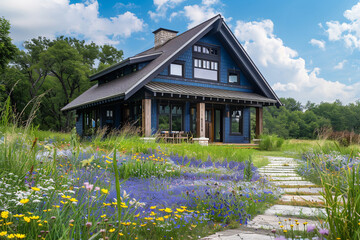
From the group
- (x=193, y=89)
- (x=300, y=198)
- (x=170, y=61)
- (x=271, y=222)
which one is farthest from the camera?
(x=193, y=89)

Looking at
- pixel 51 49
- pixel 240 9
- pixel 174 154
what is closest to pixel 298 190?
pixel 174 154

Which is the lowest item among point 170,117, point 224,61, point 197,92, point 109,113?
point 170,117

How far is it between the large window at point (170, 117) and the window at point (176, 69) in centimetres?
173

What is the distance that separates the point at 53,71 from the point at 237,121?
19.8m

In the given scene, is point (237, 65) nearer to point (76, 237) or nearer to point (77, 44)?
point (76, 237)

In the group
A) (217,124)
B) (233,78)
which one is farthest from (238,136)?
(233,78)

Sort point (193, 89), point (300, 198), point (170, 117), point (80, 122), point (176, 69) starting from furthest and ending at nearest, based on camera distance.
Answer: point (80, 122) → point (176, 69) → point (170, 117) → point (193, 89) → point (300, 198)

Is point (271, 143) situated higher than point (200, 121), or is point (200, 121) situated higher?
point (200, 121)

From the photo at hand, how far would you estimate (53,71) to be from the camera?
2877cm

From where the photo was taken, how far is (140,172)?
5.53 meters

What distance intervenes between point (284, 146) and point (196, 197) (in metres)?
13.4

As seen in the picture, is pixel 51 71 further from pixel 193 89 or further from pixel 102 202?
pixel 102 202

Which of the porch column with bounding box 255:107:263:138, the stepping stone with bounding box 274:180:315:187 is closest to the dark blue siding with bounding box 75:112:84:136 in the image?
the porch column with bounding box 255:107:263:138

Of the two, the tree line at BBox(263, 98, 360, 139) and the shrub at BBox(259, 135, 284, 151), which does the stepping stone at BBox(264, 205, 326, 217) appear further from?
the tree line at BBox(263, 98, 360, 139)
